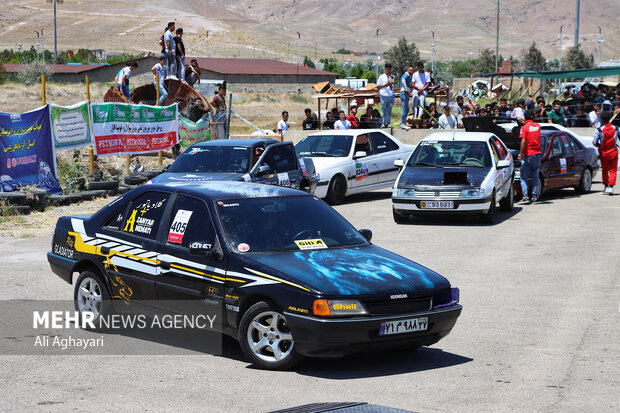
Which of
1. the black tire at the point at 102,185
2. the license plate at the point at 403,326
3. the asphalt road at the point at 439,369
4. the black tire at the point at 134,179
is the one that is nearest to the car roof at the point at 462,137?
the asphalt road at the point at 439,369

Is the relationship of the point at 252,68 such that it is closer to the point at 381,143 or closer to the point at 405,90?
the point at 405,90

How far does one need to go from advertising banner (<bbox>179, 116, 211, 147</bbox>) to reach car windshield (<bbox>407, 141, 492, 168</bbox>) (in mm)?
8842

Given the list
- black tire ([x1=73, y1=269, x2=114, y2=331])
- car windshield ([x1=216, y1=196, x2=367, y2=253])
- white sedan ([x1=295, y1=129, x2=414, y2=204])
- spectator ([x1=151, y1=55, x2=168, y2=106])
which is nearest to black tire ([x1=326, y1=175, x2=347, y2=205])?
white sedan ([x1=295, y1=129, x2=414, y2=204])

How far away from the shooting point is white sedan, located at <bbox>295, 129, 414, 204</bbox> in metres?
19.0

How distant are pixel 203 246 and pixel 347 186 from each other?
12.3 meters

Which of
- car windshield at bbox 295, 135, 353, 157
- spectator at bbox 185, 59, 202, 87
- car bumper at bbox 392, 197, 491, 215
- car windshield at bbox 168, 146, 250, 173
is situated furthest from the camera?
spectator at bbox 185, 59, 202, 87

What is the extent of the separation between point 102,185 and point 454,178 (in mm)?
7591

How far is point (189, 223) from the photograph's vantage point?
7.64 meters

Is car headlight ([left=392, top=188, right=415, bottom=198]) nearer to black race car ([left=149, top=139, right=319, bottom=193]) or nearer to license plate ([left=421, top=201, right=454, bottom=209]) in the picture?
license plate ([left=421, top=201, right=454, bottom=209])

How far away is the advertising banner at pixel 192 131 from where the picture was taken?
24.2m

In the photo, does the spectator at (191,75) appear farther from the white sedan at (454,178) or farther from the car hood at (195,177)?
the car hood at (195,177)

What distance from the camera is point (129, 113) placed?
822 inches

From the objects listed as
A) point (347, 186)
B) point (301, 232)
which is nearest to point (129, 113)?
point (347, 186)

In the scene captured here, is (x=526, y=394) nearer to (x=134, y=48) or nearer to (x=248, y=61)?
(x=248, y=61)
